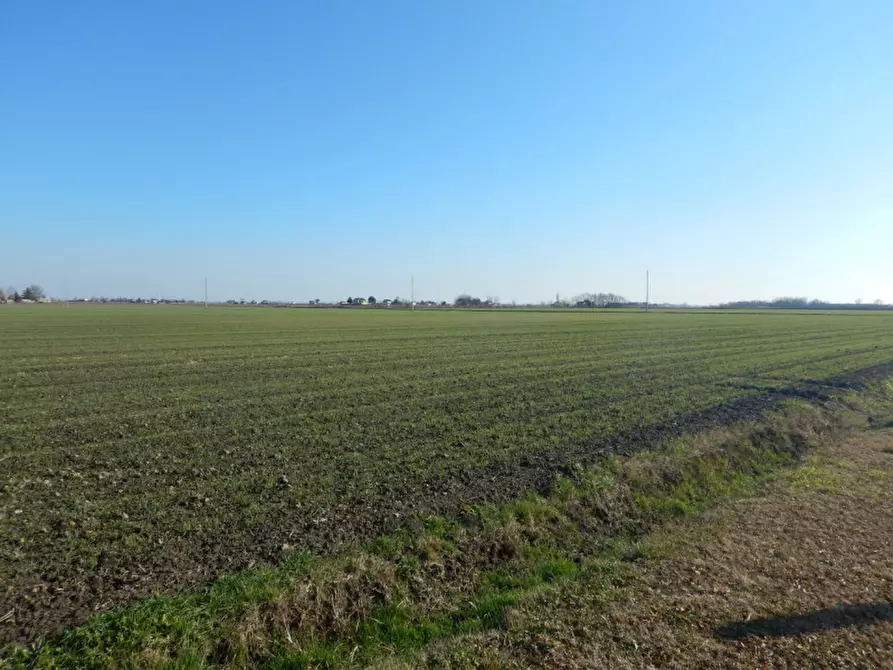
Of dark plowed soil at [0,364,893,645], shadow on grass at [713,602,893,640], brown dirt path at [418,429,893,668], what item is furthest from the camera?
dark plowed soil at [0,364,893,645]

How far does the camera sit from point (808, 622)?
17.1 feet

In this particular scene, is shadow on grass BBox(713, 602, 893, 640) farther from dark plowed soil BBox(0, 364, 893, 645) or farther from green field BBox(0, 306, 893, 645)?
green field BBox(0, 306, 893, 645)

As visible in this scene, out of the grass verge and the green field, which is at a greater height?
the green field

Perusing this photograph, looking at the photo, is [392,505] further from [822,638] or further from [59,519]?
[822,638]

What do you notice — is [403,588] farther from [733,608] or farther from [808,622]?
[808,622]

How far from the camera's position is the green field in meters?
6.35

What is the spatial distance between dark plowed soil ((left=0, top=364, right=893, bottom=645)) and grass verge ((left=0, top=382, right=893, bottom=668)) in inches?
12.6

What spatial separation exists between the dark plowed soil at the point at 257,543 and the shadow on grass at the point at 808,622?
398 cm

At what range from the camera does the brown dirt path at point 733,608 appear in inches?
186

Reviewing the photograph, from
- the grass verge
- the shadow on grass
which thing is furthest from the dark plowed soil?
the shadow on grass

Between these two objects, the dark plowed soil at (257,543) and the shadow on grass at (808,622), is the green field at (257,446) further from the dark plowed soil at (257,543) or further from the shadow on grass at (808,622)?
the shadow on grass at (808,622)

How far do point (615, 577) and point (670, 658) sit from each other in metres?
1.52

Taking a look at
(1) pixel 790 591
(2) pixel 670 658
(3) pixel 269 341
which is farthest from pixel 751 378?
(3) pixel 269 341

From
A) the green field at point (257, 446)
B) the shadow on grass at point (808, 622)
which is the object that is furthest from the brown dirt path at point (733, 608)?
the green field at point (257, 446)
